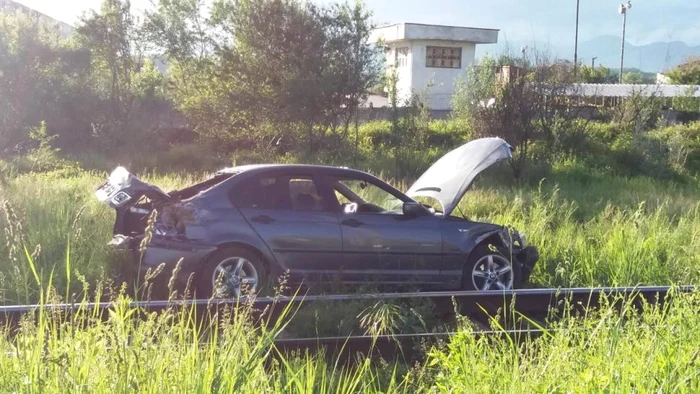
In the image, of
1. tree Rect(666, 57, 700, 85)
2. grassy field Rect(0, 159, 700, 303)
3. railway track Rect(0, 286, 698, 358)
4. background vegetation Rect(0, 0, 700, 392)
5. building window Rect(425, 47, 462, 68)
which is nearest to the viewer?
railway track Rect(0, 286, 698, 358)

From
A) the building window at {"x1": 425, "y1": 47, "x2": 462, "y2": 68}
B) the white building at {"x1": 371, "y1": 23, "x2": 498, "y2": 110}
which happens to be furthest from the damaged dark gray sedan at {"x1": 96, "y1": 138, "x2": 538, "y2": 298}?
the building window at {"x1": 425, "y1": 47, "x2": 462, "y2": 68}

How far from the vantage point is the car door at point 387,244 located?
7527 millimetres

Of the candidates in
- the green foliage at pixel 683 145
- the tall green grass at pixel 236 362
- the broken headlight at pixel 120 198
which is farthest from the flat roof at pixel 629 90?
the tall green grass at pixel 236 362

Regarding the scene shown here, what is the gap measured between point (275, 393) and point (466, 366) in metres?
1.15

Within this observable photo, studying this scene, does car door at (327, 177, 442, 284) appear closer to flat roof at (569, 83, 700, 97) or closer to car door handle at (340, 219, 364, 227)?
car door handle at (340, 219, 364, 227)

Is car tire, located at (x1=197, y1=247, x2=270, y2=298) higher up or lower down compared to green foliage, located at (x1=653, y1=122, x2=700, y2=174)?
lower down

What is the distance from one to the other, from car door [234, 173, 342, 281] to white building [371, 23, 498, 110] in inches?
1378

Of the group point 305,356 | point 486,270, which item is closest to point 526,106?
point 486,270

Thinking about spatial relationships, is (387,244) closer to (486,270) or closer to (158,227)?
(486,270)

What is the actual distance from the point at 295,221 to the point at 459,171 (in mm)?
2216

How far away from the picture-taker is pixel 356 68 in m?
22.2

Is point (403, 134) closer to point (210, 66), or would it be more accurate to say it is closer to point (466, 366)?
point (210, 66)

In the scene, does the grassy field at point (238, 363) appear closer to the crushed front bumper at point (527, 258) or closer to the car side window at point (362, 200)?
the car side window at point (362, 200)

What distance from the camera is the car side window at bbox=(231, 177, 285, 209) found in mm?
7250
